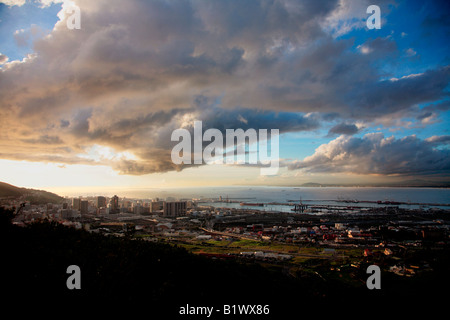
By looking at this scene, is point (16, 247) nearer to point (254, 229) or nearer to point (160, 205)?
point (254, 229)

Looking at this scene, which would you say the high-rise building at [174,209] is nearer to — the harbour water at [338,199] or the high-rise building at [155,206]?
the high-rise building at [155,206]

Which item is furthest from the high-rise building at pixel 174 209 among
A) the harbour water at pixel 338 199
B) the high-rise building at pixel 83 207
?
the harbour water at pixel 338 199

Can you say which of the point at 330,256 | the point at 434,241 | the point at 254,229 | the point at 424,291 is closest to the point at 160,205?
the point at 254,229

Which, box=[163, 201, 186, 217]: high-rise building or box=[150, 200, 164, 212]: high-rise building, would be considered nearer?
box=[163, 201, 186, 217]: high-rise building

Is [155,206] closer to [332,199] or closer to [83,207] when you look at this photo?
[83,207]

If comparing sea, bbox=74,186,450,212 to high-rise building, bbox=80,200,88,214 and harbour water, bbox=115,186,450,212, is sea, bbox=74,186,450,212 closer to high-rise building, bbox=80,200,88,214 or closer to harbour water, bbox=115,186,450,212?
harbour water, bbox=115,186,450,212

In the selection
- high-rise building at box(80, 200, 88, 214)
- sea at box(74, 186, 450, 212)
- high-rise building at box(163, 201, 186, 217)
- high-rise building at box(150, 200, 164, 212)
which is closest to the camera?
high-rise building at box(80, 200, 88, 214)

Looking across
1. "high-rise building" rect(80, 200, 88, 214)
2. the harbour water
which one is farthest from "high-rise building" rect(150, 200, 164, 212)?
the harbour water
